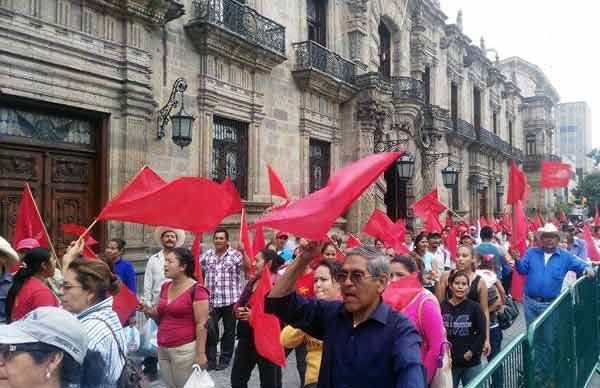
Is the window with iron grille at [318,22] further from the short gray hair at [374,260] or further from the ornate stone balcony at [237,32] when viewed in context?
the short gray hair at [374,260]

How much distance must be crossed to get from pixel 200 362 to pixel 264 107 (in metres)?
9.19

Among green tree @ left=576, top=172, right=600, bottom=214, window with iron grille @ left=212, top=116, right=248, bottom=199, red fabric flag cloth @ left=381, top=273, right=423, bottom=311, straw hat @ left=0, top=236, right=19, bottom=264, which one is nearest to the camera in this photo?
red fabric flag cloth @ left=381, top=273, right=423, bottom=311

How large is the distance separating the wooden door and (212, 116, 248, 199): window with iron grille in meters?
3.01

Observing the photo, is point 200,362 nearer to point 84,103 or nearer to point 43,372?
point 43,372

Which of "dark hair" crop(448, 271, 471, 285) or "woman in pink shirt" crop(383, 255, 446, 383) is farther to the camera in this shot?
"dark hair" crop(448, 271, 471, 285)

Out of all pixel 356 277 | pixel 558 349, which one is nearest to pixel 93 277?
pixel 356 277

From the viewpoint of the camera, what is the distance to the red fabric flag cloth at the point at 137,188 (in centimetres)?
468

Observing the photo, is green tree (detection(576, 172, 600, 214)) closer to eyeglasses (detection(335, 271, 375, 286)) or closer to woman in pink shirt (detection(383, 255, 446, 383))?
woman in pink shirt (detection(383, 255, 446, 383))

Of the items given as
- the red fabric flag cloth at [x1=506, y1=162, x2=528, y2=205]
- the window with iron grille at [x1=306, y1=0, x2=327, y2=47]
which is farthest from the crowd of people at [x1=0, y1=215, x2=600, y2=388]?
the window with iron grille at [x1=306, y1=0, x2=327, y2=47]

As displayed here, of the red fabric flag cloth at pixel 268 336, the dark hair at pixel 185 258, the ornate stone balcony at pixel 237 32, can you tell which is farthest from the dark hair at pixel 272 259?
the ornate stone balcony at pixel 237 32

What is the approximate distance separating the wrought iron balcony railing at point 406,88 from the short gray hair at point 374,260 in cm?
1699

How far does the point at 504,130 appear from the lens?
114ft

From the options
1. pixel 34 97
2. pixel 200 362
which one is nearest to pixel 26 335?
pixel 200 362

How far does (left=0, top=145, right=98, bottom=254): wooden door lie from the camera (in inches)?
301
